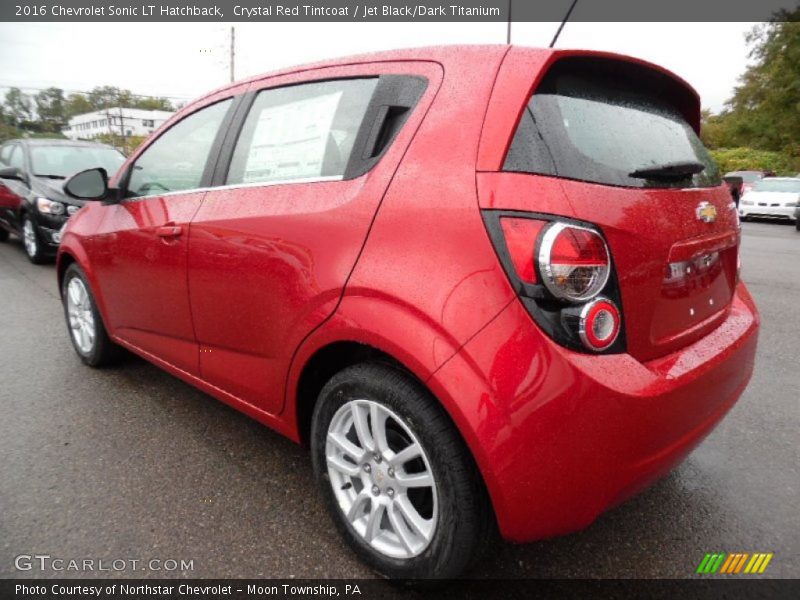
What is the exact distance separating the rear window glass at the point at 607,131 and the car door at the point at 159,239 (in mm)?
1482

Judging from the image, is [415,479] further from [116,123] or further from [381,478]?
[116,123]

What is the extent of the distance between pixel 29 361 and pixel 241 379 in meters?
2.37

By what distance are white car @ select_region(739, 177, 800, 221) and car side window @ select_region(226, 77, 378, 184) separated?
16.8 metres

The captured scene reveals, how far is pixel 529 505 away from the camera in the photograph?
1.50 m

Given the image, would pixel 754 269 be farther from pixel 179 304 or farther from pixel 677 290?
pixel 179 304

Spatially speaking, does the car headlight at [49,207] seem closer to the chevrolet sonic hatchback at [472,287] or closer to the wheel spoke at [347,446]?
the chevrolet sonic hatchback at [472,287]

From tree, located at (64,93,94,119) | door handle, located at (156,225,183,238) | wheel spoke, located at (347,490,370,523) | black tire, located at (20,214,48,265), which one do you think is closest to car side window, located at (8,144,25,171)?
black tire, located at (20,214,48,265)

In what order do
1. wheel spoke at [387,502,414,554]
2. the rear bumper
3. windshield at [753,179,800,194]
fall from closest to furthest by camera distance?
the rear bumper
wheel spoke at [387,502,414,554]
windshield at [753,179,800,194]

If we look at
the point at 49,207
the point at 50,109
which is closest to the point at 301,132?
the point at 49,207

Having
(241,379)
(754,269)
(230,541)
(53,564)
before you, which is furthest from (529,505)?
(754,269)

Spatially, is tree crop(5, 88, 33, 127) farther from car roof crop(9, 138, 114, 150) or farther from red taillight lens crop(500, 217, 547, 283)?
red taillight lens crop(500, 217, 547, 283)

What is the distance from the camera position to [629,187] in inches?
63.9

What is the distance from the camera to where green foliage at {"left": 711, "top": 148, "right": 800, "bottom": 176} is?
33.1 m

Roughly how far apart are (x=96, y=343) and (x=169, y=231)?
4.64 feet
